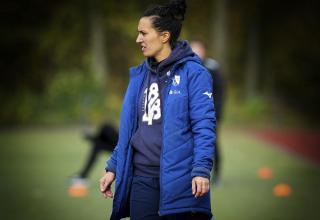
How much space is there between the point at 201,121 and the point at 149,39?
612 mm

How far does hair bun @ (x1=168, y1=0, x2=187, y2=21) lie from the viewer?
13.9ft

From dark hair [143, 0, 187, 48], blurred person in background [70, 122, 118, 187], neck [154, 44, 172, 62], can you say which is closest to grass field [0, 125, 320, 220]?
blurred person in background [70, 122, 118, 187]

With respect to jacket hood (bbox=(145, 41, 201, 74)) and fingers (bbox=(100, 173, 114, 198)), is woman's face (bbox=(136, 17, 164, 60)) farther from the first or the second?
fingers (bbox=(100, 173, 114, 198))

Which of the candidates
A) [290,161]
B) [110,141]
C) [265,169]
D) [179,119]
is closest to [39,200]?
[110,141]

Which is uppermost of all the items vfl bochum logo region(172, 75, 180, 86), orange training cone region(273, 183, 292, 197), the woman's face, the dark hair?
orange training cone region(273, 183, 292, 197)

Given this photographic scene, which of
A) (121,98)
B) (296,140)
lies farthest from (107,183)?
(121,98)

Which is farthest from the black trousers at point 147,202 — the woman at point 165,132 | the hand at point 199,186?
the hand at point 199,186

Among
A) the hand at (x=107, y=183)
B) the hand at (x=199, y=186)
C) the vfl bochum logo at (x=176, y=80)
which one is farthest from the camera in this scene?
the hand at (x=107, y=183)

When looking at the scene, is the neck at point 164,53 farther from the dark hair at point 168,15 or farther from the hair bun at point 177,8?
the hair bun at point 177,8

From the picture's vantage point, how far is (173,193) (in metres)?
4.04

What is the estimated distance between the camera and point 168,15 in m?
4.27

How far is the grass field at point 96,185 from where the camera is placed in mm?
8023

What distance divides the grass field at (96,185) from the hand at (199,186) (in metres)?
3.72

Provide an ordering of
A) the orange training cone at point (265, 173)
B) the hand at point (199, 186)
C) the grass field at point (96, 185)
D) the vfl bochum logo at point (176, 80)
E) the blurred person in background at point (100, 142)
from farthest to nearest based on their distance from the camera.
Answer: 1. the orange training cone at point (265, 173)
2. the blurred person in background at point (100, 142)
3. the grass field at point (96, 185)
4. the vfl bochum logo at point (176, 80)
5. the hand at point (199, 186)
